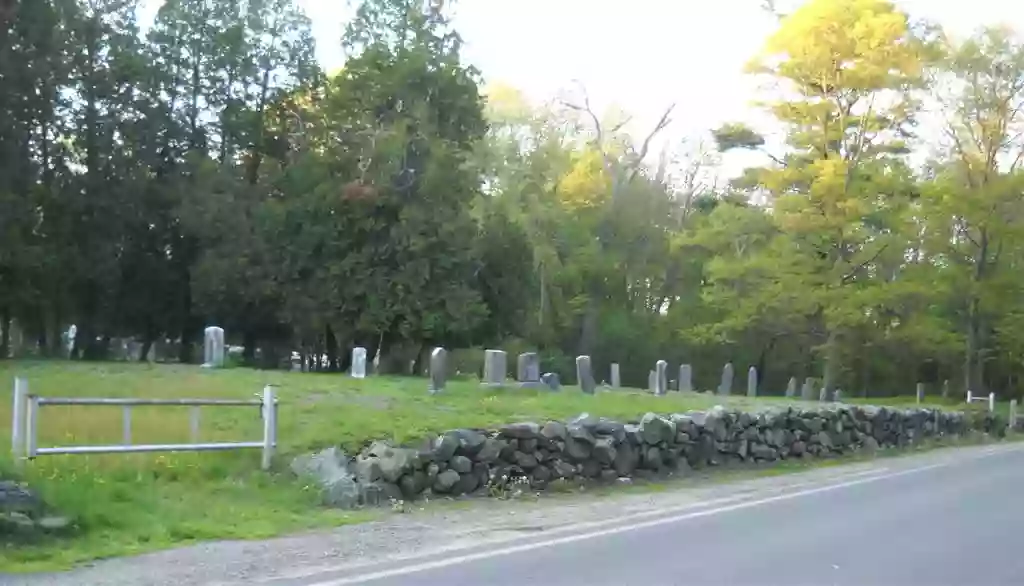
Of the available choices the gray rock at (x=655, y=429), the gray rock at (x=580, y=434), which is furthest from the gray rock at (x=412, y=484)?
the gray rock at (x=655, y=429)

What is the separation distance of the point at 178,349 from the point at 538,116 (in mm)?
20134

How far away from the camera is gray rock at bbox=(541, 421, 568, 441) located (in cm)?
1573

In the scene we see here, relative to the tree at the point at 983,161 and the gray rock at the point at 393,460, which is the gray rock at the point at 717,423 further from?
the tree at the point at 983,161

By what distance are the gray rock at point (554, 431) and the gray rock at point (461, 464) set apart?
1561 millimetres

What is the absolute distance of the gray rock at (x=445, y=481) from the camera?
14.1 metres

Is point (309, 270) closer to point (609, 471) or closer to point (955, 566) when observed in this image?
point (609, 471)

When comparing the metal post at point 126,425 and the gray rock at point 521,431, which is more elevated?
the metal post at point 126,425

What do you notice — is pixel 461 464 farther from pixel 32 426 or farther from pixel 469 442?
pixel 32 426

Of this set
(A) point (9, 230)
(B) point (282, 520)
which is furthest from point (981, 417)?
(A) point (9, 230)

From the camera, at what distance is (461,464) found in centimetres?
1436

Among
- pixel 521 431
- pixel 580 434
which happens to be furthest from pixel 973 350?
pixel 521 431

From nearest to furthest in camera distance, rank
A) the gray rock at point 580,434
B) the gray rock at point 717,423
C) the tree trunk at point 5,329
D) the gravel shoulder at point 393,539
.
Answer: the gravel shoulder at point 393,539, the gray rock at point 580,434, the gray rock at point 717,423, the tree trunk at point 5,329

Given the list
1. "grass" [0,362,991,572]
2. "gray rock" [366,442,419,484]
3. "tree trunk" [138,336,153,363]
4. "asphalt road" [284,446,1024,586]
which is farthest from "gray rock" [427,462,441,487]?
"tree trunk" [138,336,153,363]

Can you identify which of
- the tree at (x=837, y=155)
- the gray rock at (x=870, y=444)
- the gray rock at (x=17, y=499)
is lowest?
the gray rock at (x=870, y=444)
